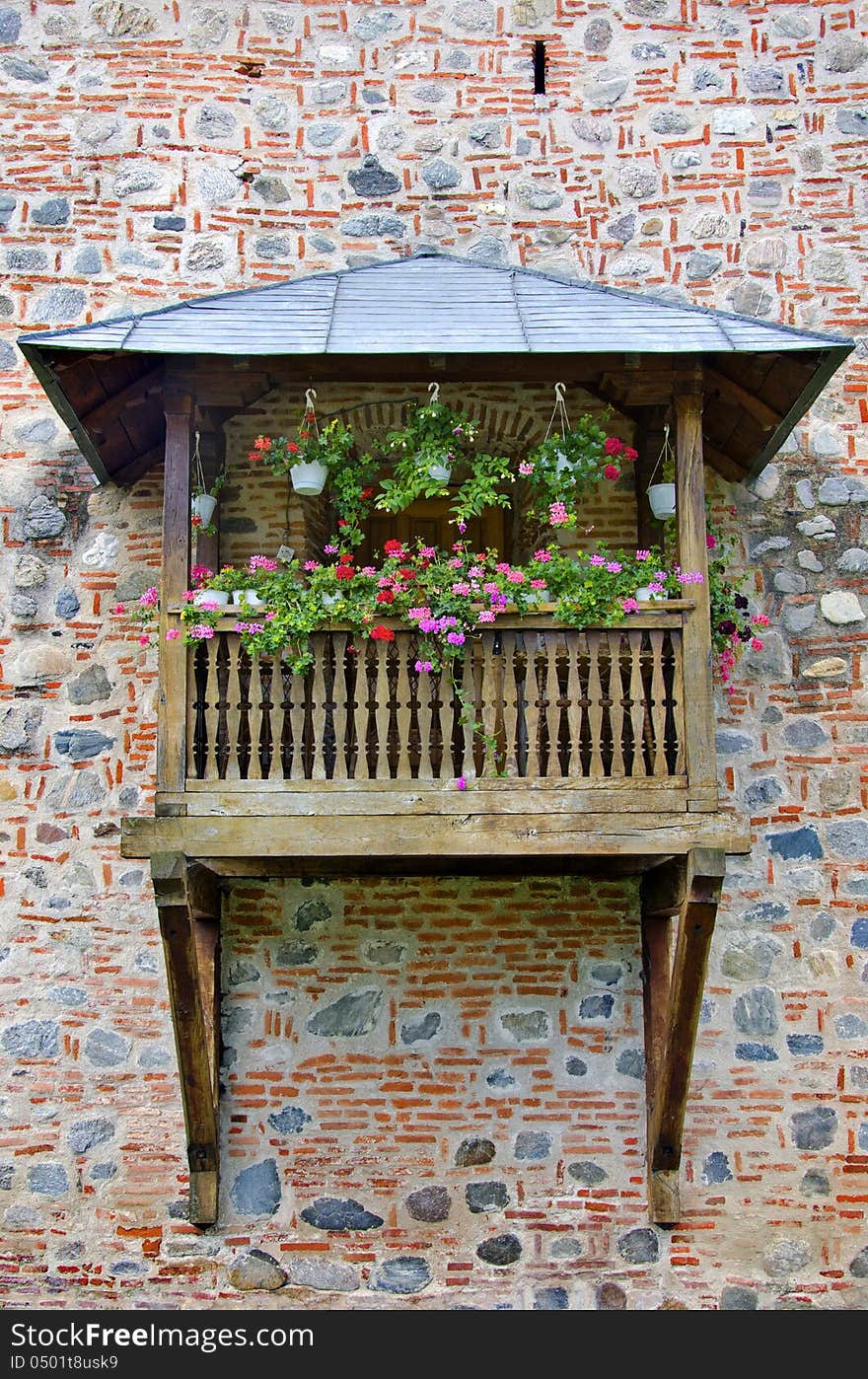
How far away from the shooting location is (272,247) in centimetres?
804

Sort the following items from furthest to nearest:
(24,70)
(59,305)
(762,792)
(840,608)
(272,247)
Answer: (24,70)
(272,247)
(59,305)
(840,608)
(762,792)

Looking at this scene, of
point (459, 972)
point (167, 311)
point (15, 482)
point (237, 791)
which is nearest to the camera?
point (237, 791)

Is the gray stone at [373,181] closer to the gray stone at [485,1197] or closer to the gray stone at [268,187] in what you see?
the gray stone at [268,187]

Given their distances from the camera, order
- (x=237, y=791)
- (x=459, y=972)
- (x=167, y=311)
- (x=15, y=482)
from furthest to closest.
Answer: (x=15, y=482) < (x=459, y=972) < (x=167, y=311) < (x=237, y=791)

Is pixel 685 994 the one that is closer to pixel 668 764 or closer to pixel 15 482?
pixel 668 764

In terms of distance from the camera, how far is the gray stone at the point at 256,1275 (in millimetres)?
7066

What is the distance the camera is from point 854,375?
789cm

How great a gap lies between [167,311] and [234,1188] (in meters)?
3.80

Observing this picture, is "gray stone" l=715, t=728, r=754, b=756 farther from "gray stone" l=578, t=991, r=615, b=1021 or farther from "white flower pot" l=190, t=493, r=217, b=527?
"white flower pot" l=190, t=493, r=217, b=527

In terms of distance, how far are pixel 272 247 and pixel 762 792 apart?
11.7 ft

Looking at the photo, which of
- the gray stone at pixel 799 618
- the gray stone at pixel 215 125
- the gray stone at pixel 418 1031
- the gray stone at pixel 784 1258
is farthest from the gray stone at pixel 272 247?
the gray stone at pixel 784 1258

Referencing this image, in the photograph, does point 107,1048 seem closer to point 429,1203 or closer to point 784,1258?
point 429,1203

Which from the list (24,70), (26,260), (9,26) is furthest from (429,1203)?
(9,26)

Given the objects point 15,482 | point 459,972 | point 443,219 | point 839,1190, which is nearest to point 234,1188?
point 459,972
